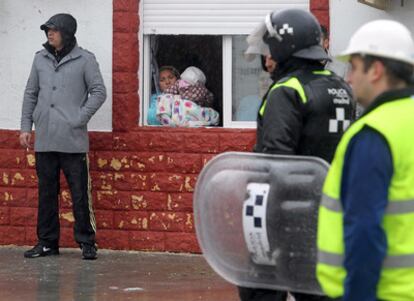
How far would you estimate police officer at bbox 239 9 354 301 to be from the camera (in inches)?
207

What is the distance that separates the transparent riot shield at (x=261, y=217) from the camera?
472 cm

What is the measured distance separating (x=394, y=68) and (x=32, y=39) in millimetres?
7248

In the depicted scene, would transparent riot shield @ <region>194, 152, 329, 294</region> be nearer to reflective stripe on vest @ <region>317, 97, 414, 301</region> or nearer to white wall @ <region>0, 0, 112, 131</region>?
reflective stripe on vest @ <region>317, 97, 414, 301</region>

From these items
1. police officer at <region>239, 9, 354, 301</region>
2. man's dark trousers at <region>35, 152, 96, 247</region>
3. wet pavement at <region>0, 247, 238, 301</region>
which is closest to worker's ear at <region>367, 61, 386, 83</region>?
police officer at <region>239, 9, 354, 301</region>

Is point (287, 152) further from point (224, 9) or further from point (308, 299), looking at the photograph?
point (224, 9)

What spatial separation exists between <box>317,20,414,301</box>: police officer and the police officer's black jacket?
1.33 metres

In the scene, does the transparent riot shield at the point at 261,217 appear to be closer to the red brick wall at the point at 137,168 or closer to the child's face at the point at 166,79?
the red brick wall at the point at 137,168

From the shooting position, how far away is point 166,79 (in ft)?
34.7

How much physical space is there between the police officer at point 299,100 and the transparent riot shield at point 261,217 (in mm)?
366

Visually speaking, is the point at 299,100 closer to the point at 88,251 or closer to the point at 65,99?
the point at 65,99

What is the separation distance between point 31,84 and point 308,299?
5393 mm

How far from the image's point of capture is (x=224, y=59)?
34.3ft

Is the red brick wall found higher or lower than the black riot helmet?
lower

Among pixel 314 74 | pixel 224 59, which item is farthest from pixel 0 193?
pixel 314 74
